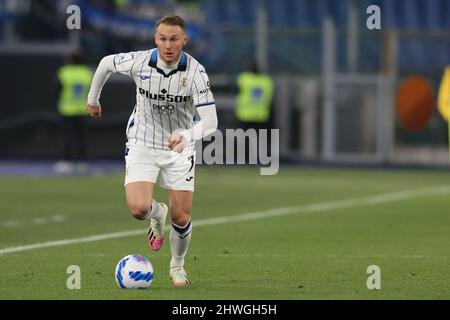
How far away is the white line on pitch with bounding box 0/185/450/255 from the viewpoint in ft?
45.0

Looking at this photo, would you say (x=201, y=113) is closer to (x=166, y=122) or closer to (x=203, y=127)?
(x=203, y=127)

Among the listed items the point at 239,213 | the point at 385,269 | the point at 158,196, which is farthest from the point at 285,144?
the point at 385,269

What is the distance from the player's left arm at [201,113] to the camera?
10125mm

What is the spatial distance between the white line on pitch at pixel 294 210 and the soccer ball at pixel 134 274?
3003 millimetres

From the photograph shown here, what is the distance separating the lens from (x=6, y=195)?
20.2m

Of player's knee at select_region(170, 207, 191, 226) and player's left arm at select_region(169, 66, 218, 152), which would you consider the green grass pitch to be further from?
player's left arm at select_region(169, 66, 218, 152)

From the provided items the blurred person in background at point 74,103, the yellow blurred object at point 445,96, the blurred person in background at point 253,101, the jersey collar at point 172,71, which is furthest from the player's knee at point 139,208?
the blurred person in background at point 253,101

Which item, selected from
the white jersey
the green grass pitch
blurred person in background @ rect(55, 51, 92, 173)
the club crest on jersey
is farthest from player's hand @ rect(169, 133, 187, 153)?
blurred person in background @ rect(55, 51, 92, 173)

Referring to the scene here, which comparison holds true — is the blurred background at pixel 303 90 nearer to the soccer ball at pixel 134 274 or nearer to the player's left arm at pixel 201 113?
the player's left arm at pixel 201 113

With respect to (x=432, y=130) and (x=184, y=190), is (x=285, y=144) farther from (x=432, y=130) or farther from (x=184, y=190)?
(x=184, y=190)

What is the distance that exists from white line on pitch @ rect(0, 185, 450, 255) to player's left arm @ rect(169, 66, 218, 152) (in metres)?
3.16

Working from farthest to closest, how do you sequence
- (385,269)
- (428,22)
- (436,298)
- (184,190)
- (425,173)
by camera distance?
(428,22)
(425,173)
(385,269)
(184,190)
(436,298)

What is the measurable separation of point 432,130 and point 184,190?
2004 centimetres

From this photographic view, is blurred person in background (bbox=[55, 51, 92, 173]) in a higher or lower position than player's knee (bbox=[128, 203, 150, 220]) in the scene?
higher
